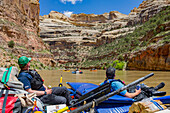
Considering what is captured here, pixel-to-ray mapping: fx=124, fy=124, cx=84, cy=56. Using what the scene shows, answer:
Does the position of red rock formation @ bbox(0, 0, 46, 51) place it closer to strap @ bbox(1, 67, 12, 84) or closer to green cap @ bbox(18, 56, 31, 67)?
green cap @ bbox(18, 56, 31, 67)

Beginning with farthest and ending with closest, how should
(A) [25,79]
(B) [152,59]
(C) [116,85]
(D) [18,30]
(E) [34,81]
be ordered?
(D) [18,30], (B) [152,59], (C) [116,85], (E) [34,81], (A) [25,79]

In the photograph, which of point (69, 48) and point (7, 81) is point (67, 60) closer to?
point (69, 48)

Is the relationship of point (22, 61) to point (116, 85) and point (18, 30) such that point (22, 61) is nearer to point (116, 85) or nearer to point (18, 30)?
point (116, 85)

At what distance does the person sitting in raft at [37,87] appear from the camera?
8.00 ft

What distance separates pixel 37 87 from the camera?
2.68 metres

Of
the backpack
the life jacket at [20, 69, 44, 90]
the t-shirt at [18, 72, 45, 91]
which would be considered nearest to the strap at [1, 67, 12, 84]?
the backpack

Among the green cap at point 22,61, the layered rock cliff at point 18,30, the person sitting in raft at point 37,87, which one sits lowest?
the person sitting in raft at point 37,87

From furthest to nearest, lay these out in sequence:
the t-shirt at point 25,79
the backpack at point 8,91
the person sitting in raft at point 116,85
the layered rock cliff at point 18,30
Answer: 1. the layered rock cliff at point 18,30
2. the person sitting in raft at point 116,85
3. the t-shirt at point 25,79
4. the backpack at point 8,91

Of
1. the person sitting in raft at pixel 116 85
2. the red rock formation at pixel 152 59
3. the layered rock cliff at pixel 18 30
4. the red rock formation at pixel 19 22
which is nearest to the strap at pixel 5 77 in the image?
the person sitting in raft at pixel 116 85

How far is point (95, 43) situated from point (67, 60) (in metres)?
16.1

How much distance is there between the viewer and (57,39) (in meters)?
61.7

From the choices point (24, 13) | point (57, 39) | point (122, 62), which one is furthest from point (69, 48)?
point (122, 62)

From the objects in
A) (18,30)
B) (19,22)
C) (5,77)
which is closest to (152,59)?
(5,77)

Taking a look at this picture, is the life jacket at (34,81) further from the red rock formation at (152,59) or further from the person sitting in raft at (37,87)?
the red rock formation at (152,59)
